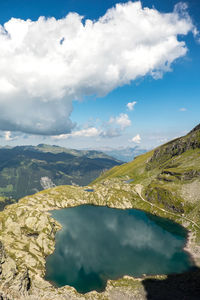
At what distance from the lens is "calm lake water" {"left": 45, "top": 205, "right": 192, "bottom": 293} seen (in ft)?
308

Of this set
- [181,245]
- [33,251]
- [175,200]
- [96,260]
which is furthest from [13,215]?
[175,200]

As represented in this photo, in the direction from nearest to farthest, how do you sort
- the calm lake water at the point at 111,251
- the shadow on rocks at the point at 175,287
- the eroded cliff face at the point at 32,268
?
the shadow on rocks at the point at 175,287 → the eroded cliff face at the point at 32,268 → the calm lake water at the point at 111,251

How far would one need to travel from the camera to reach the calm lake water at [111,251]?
9394 centimetres

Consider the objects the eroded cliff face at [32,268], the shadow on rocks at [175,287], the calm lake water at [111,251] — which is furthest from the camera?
the calm lake water at [111,251]

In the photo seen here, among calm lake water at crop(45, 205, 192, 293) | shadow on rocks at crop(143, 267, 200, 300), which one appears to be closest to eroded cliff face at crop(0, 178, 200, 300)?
shadow on rocks at crop(143, 267, 200, 300)

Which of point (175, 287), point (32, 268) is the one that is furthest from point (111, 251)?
point (32, 268)

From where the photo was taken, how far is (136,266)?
3976 inches

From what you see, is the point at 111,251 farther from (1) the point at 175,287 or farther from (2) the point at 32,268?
(2) the point at 32,268

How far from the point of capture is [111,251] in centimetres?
11638

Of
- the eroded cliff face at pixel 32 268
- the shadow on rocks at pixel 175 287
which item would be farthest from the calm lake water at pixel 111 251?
the shadow on rocks at pixel 175 287

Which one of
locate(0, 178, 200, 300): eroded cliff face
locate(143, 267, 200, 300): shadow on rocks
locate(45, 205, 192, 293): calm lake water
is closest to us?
locate(143, 267, 200, 300): shadow on rocks

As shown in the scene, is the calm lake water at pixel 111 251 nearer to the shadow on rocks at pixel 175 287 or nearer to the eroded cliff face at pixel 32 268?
the eroded cliff face at pixel 32 268

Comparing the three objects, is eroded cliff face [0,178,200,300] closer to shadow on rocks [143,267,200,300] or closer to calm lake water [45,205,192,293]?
shadow on rocks [143,267,200,300]

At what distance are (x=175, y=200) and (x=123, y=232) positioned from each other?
264ft
